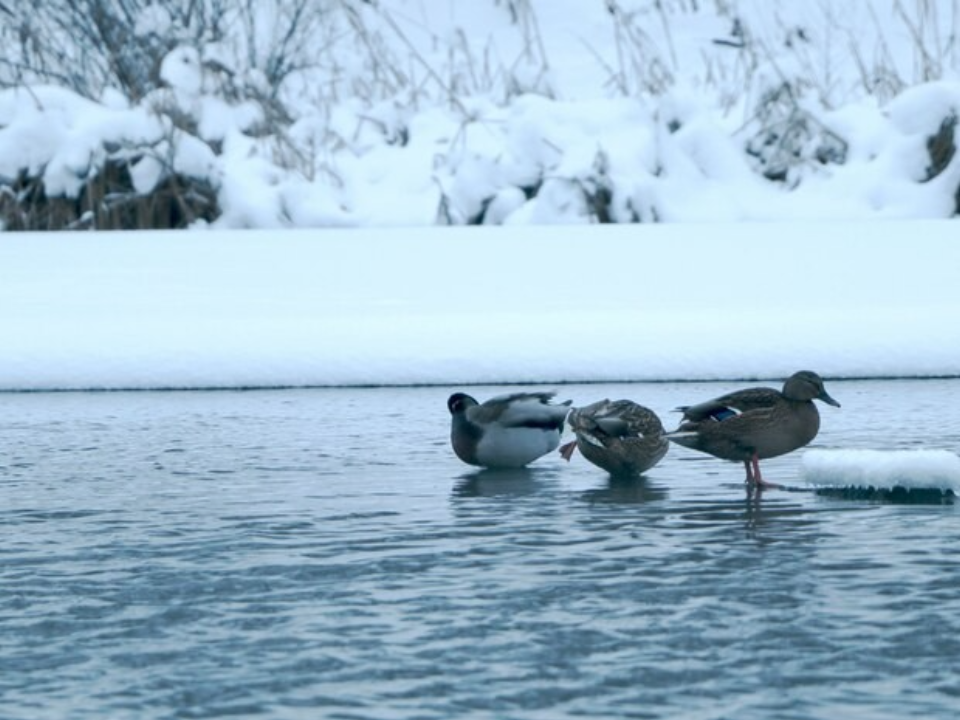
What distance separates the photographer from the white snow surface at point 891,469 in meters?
6.91

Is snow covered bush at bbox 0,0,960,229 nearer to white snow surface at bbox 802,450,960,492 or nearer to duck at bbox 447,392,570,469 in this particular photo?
duck at bbox 447,392,570,469

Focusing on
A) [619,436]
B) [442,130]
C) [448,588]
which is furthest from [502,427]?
[442,130]

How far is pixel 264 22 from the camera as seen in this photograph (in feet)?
64.8

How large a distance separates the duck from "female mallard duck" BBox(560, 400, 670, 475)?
251 mm

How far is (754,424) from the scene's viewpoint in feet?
24.6

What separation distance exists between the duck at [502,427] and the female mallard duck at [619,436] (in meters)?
0.25

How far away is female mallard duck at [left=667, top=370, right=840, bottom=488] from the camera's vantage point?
7.50 metres

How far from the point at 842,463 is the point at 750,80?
10.6 metres

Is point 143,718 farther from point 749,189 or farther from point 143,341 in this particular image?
point 749,189

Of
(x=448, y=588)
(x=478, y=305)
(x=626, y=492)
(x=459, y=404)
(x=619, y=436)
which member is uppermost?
(x=478, y=305)

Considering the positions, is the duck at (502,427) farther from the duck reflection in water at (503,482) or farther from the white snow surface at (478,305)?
the white snow surface at (478,305)

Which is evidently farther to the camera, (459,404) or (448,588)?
(459,404)

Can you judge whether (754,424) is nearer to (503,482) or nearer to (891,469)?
(891,469)

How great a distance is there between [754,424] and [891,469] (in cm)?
70
